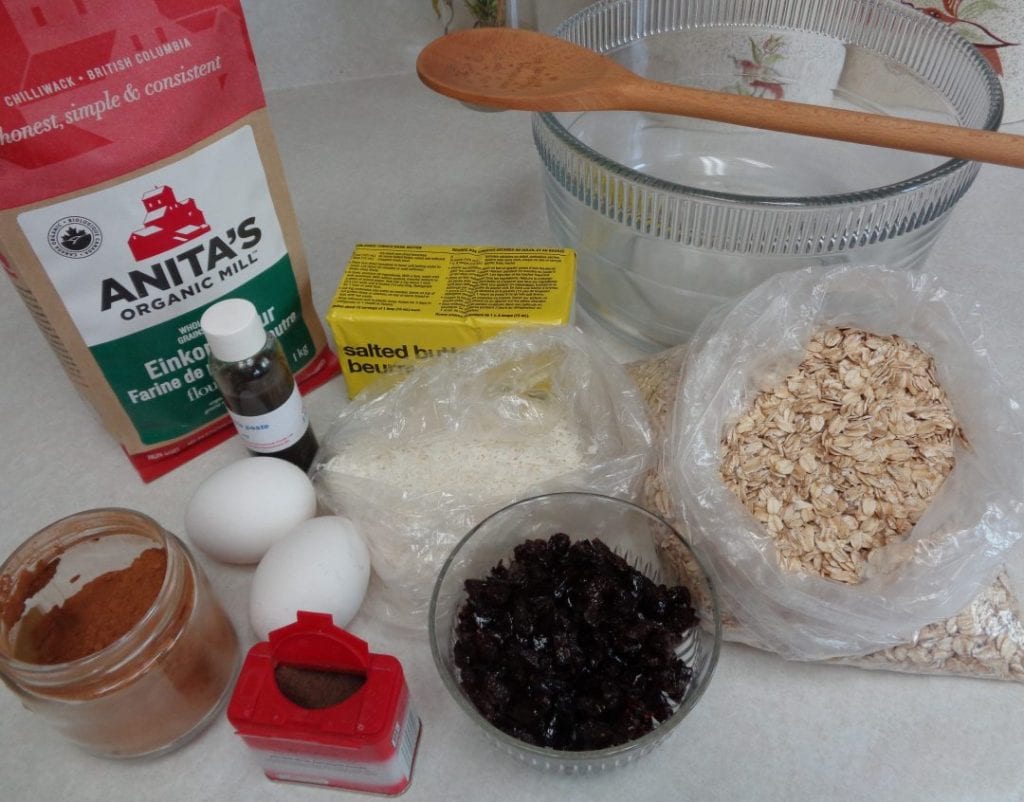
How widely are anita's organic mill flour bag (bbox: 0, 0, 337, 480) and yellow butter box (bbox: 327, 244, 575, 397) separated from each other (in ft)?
0.25

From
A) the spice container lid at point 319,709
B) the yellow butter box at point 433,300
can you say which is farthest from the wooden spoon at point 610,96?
the spice container lid at point 319,709

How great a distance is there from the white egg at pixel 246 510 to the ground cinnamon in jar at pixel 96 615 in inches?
3.2

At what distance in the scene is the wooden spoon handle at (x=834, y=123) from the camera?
2.08 ft

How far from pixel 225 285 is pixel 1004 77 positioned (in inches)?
36.2

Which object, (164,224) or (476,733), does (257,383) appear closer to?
(164,224)

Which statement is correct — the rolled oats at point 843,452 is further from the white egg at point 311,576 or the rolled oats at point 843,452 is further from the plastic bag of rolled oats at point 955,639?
the white egg at point 311,576

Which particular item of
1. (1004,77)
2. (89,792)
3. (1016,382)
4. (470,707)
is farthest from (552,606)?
(1004,77)

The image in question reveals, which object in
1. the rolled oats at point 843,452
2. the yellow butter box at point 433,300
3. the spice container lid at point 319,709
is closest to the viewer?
the spice container lid at point 319,709

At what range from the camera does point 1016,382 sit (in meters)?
0.80

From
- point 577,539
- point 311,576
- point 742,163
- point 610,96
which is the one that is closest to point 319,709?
point 311,576

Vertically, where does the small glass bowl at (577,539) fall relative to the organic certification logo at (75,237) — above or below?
below

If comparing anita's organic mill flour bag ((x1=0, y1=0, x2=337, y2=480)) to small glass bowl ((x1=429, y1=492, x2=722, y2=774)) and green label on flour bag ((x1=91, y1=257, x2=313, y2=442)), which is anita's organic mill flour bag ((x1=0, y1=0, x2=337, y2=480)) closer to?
green label on flour bag ((x1=91, y1=257, x2=313, y2=442))

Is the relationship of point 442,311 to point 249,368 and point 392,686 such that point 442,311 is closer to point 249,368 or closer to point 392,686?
point 249,368

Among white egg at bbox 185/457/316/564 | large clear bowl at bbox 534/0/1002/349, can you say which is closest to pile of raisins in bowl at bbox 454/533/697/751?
Answer: white egg at bbox 185/457/316/564
